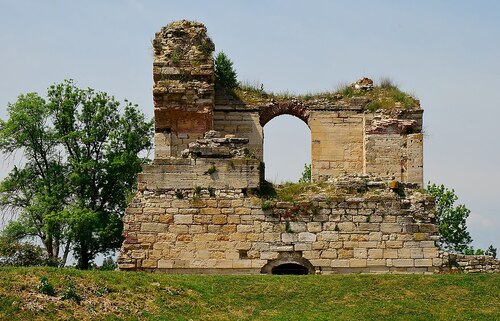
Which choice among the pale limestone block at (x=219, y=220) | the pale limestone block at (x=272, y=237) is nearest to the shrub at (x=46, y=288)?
the pale limestone block at (x=219, y=220)

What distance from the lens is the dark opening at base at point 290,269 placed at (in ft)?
88.6

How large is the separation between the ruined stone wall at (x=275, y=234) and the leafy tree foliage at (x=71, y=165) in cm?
1113

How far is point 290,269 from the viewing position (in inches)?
1073

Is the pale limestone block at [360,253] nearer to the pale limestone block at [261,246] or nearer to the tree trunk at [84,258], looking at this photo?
the pale limestone block at [261,246]

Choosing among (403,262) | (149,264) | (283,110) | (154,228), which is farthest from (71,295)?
(283,110)

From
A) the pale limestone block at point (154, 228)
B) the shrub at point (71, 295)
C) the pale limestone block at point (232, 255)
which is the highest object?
the pale limestone block at point (154, 228)

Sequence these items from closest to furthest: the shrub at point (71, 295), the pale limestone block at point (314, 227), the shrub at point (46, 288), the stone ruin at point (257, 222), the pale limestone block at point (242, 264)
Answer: the shrub at point (71, 295) → the shrub at point (46, 288) → the pale limestone block at point (242, 264) → the stone ruin at point (257, 222) → the pale limestone block at point (314, 227)

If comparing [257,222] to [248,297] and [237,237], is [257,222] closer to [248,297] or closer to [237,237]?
[237,237]

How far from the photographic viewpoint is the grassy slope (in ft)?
67.3

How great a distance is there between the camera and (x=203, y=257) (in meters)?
26.8

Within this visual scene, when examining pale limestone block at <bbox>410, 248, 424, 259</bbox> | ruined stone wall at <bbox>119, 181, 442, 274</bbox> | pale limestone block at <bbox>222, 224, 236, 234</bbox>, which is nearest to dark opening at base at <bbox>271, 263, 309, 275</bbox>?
ruined stone wall at <bbox>119, 181, 442, 274</bbox>

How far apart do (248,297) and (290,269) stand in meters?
4.85

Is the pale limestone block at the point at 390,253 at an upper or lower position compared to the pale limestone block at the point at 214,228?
lower

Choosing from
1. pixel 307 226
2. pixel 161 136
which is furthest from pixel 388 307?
pixel 161 136
